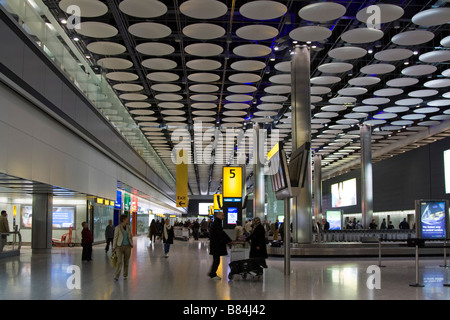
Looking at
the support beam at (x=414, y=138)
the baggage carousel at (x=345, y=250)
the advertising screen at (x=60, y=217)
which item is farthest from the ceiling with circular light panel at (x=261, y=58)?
the baggage carousel at (x=345, y=250)

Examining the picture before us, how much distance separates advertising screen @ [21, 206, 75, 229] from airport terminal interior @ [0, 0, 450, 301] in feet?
0.25

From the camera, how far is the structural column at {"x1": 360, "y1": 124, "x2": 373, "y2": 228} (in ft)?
111

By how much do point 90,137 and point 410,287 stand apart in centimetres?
1588

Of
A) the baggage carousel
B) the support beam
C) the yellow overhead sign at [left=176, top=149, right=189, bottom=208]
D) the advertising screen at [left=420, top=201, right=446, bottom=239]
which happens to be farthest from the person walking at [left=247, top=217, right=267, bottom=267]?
the support beam

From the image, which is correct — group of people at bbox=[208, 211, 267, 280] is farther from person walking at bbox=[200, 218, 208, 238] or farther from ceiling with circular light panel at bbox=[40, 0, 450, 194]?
person walking at bbox=[200, 218, 208, 238]

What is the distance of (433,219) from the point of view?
56.4 ft

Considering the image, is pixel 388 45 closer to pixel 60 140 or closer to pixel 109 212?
pixel 60 140

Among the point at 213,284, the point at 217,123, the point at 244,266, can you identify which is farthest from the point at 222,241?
the point at 217,123

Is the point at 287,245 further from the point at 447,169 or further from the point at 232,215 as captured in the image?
the point at 447,169

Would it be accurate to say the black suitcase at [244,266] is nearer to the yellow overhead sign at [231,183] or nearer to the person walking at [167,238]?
the person walking at [167,238]

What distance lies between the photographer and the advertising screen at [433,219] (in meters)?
17.1

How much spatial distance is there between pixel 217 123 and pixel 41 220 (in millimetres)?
13924
